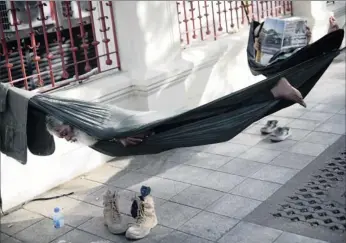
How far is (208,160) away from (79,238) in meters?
1.68

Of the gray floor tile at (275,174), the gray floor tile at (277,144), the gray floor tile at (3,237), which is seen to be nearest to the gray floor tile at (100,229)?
the gray floor tile at (3,237)

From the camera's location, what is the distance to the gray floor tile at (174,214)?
4.16 m

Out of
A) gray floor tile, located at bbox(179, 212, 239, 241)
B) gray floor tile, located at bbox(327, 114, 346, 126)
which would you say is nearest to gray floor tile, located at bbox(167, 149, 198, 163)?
gray floor tile, located at bbox(179, 212, 239, 241)

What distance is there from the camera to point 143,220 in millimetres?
4016

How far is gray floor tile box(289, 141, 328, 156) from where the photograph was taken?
5232 mm

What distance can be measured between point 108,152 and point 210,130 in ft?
2.32

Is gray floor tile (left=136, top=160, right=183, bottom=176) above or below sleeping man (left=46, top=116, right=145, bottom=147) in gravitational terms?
below

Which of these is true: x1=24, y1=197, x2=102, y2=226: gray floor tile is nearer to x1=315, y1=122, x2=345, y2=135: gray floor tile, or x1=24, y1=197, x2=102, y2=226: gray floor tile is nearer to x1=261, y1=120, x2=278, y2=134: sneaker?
x1=261, y1=120, x2=278, y2=134: sneaker

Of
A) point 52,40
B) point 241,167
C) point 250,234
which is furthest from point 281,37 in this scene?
point 52,40

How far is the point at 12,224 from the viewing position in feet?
14.6

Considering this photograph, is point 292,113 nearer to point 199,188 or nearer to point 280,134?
point 280,134

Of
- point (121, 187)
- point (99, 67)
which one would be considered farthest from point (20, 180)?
point (99, 67)

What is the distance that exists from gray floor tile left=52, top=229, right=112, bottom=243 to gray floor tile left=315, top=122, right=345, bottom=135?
9.11 feet

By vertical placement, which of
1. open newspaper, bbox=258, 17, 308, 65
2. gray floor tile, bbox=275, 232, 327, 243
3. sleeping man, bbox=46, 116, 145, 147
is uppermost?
open newspaper, bbox=258, 17, 308, 65
